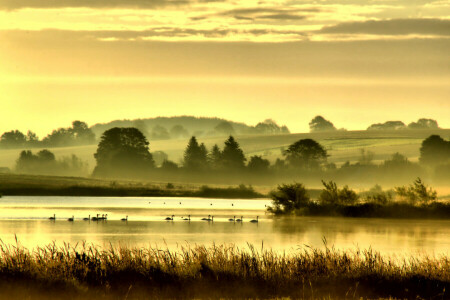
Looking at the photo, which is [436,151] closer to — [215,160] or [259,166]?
[259,166]

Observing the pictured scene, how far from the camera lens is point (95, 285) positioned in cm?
2627

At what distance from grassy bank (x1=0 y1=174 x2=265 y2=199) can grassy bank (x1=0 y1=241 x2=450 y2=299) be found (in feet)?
327

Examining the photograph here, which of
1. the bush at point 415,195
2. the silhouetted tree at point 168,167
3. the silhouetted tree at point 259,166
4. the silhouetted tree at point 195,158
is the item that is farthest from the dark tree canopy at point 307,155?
the bush at point 415,195

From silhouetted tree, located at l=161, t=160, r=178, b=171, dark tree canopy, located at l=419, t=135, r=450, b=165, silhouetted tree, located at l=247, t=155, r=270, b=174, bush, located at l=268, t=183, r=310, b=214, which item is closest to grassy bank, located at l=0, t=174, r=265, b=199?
silhouetted tree, located at l=247, t=155, r=270, b=174

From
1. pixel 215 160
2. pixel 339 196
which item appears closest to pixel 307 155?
pixel 215 160

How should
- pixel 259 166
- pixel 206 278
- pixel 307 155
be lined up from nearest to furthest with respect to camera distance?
pixel 206 278, pixel 307 155, pixel 259 166

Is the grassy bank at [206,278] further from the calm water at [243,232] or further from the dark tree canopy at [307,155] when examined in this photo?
the dark tree canopy at [307,155]

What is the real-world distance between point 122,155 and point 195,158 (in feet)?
63.0

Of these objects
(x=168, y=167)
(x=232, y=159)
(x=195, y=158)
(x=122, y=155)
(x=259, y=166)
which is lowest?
(x=259, y=166)

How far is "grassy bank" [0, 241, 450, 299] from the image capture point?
83.9ft

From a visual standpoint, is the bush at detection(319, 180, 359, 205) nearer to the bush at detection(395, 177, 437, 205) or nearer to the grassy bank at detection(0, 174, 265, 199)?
the bush at detection(395, 177, 437, 205)

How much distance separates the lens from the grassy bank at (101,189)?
128 m

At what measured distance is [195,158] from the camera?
172 meters

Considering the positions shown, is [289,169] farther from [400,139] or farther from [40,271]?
[40,271]
